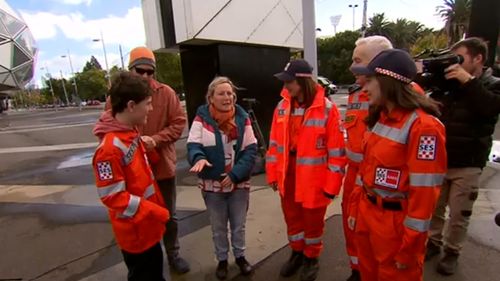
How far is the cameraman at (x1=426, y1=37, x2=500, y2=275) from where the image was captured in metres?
2.47

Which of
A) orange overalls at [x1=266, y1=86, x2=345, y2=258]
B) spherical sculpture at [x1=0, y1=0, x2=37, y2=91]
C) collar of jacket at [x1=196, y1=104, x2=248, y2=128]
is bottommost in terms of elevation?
orange overalls at [x1=266, y1=86, x2=345, y2=258]

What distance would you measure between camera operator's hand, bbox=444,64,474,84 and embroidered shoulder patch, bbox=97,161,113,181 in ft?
7.80

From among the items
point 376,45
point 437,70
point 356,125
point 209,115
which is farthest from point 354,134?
point 209,115

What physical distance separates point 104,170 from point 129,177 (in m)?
0.19

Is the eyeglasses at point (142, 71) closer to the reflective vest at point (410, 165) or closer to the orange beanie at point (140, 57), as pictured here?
the orange beanie at point (140, 57)

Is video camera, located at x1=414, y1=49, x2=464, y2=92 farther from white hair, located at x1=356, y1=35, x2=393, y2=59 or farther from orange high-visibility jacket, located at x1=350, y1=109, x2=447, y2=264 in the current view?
orange high-visibility jacket, located at x1=350, y1=109, x2=447, y2=264

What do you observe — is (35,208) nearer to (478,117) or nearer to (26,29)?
(478,117)

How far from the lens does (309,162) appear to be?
261cm

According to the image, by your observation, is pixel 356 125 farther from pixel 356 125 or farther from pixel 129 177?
pixel 129 177

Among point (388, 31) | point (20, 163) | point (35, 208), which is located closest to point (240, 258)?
point (35, 208)

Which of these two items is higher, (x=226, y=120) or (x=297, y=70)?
(x=297, y=70)

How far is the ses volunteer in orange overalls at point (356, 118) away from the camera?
7.54 feet

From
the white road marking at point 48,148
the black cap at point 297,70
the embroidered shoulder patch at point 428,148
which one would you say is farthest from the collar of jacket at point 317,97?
the white road marking at point 48,148

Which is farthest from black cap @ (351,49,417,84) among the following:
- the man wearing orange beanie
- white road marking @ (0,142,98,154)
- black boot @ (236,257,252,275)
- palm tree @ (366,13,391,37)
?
palm tree @ (366,13,391,37)
